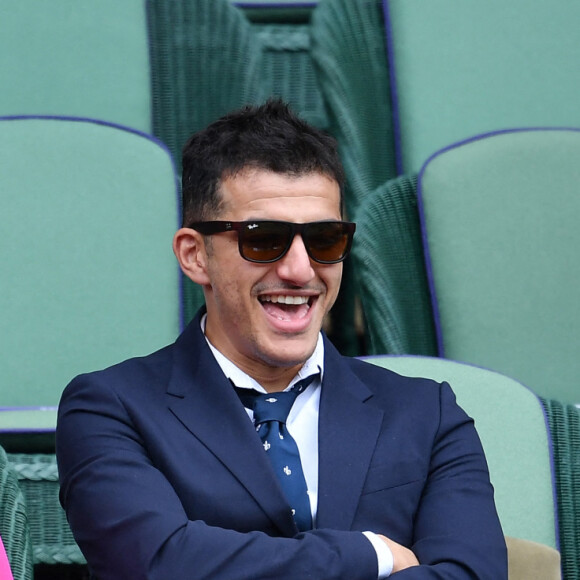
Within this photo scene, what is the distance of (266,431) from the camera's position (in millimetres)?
1453

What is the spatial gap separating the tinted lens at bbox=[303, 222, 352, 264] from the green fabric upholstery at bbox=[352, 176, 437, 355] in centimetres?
80

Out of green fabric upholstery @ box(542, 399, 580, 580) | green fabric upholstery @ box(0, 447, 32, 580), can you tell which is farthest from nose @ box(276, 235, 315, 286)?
green fabric upholstery @ box(542, 399, 580, 580)

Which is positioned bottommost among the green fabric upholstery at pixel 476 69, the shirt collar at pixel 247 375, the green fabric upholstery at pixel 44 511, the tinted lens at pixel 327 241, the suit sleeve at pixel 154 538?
the green fabric upholstery at pixel 44 511

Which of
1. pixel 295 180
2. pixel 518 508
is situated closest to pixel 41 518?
pixel 295 180

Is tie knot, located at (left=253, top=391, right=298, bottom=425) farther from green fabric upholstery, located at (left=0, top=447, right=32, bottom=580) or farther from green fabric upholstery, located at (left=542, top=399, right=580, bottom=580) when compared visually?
green fabric upholstery, located at (left=542, top=399, right=580, bottom=580)

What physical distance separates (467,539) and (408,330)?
97 cm

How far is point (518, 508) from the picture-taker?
171cm

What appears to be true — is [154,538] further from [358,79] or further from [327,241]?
[358,79]

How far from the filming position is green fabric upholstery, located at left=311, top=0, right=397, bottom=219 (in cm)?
259

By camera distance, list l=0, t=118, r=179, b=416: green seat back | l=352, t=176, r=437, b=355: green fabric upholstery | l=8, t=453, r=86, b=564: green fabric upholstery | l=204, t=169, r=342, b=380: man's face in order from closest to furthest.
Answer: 1. l=204, t=169, r=342, b=380: man's face
2. l=8, t=453, r=86, b=564: green fabric upholstery
3. l=0, t=118, r=179, b=416: green seat back
4. l=352, t=176, r=437, b=355: green fabric upholstery

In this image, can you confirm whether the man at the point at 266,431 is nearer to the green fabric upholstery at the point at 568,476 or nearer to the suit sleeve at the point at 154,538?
the suit sleeve at the point at 154,538

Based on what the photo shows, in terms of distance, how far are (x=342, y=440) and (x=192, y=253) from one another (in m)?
0.30

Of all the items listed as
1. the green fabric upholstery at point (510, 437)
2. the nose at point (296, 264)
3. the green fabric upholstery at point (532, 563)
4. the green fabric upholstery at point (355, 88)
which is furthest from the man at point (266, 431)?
the green fabric upholstery at point (355, 88)

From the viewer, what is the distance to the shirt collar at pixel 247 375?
4.91 feet
